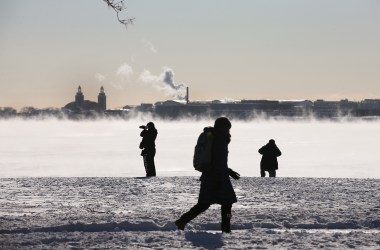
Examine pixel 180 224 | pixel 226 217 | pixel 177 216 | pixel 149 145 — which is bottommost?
pixel 177 216

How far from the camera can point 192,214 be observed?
10.6 meters

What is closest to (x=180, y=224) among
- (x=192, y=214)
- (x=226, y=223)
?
(x=192, y=214)

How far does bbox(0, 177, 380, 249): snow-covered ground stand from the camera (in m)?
9.77

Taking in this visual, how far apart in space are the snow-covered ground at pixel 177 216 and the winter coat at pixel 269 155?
3.67 metres

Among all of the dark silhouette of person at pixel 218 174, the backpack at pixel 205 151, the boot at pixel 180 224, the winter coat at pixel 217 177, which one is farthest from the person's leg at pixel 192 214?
the backpack at pixel 205 151

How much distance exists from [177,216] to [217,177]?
2.41 meters

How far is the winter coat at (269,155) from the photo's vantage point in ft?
75.1

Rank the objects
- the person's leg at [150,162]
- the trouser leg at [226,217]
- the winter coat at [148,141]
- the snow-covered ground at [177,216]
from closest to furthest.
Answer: the snow-covered ground at [177,216], the trouser leg at [226,217], the winter coat at [148,141], the person's leg at [150,162]

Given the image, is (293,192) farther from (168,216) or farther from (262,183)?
(168,216)

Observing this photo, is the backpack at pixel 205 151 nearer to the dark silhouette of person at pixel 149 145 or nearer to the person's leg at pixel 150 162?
the dark silhouette of person at pixel 149 145

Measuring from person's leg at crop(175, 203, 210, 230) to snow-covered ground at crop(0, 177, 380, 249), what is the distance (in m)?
0.16

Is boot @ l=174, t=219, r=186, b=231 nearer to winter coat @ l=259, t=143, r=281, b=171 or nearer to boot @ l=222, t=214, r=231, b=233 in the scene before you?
boot @ l=222, t=214, r=231, b=233

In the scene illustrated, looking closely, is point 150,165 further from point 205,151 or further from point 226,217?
point 205,151

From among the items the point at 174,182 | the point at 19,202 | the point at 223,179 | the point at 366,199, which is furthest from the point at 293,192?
the point at 223,179
